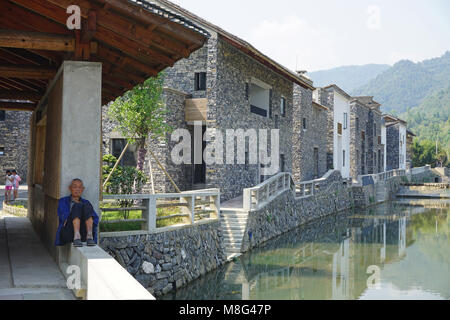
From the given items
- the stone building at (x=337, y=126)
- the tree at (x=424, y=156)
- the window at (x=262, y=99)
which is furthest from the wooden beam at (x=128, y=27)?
the tree at (x=424, y=156)

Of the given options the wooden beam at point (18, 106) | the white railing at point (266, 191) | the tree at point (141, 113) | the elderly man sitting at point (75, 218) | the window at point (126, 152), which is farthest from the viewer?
the window at point (126, 152)

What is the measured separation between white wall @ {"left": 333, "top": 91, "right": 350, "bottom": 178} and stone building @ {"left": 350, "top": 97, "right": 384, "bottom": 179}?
1.83 ft

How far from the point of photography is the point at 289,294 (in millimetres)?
11070

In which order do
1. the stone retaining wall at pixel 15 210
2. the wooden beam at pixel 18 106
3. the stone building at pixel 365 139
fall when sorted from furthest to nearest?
the stone building at pixel 365 139, the stone retaining wall at pixel 15 210, the wooden beam at pixel 18 106

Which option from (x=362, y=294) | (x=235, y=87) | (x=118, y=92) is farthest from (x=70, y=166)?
(x=235, y=87)

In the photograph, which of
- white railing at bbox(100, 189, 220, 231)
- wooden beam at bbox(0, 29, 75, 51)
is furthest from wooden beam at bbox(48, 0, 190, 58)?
white railing at bbox(100, 189, 220, 231)

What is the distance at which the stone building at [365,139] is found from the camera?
3838 cm

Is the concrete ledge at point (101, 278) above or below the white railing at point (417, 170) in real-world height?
below

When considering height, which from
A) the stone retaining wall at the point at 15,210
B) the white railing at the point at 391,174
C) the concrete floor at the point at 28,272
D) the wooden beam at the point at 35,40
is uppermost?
the wooden beam at the point at 35,40

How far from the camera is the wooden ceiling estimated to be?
6.13 m

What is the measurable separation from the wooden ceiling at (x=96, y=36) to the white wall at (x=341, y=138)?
92.2 feet

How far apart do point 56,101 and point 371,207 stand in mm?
30271

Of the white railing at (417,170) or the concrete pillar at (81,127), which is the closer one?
the concrete pillar at (81,127)

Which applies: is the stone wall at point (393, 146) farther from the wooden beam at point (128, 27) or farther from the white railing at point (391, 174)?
the wooden beam at point (128, 27)
